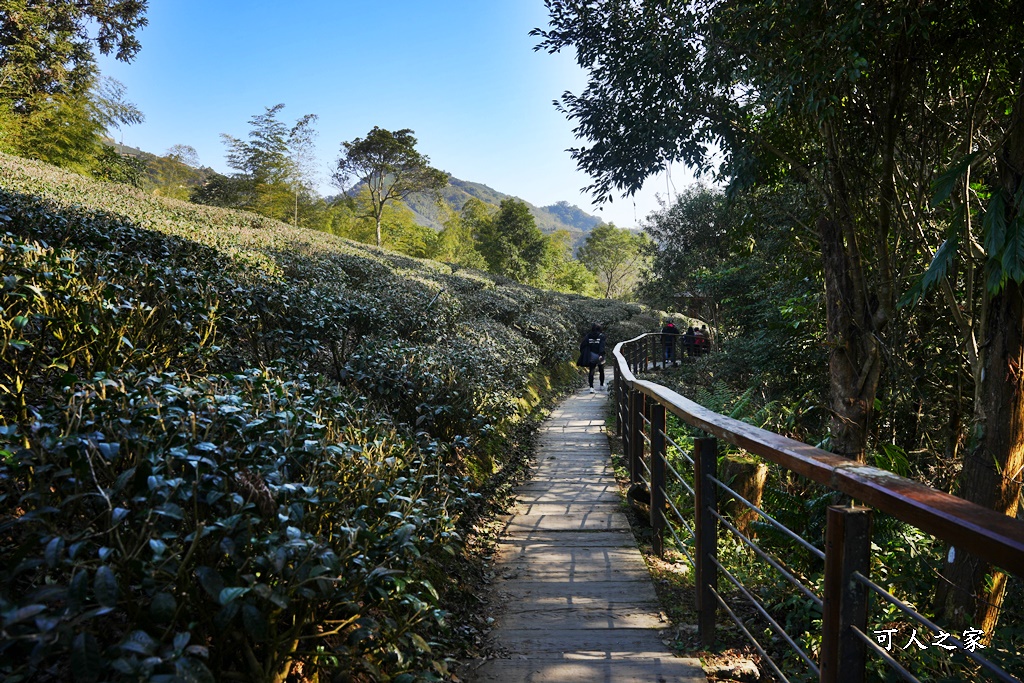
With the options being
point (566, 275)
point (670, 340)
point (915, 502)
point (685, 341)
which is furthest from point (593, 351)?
point (566, 275)

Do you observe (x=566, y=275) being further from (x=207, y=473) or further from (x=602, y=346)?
(x=207, y=473)

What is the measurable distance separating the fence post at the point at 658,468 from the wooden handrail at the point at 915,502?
1.70 m

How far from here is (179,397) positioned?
2.53 m

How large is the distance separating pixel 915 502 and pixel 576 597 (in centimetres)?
254

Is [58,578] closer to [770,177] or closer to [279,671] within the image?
[279,671]

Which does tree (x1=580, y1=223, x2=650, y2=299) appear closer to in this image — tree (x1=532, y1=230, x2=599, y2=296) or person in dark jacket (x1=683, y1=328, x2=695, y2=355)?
tree (x1=532, y1=230, x2=599, y2=296)

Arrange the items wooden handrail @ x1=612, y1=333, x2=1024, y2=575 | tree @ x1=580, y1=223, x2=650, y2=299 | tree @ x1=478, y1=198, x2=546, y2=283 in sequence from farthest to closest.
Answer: tree @ x1=580, y1=223, x2=650, y2=299 < tree @ x1=478, y1=198, x2=546, y2=283 < wooden handrail @ x1=612, y1=333, x2=1024, y2=575

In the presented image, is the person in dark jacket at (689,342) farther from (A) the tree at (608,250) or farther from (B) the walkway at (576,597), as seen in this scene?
(A) the tree at (608,250)

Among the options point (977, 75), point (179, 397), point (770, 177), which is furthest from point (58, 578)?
point (770, 177)

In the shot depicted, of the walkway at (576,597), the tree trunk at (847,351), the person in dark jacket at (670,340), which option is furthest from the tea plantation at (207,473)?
the person in dark jacket at (670,340)

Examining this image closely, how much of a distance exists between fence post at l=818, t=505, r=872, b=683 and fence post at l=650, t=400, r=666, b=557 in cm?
231

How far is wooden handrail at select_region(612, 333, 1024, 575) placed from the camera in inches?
41.3

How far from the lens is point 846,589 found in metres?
1.60

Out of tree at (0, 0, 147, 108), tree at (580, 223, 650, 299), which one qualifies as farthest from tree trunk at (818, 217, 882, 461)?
tree at (580, 223, 650, 299)
